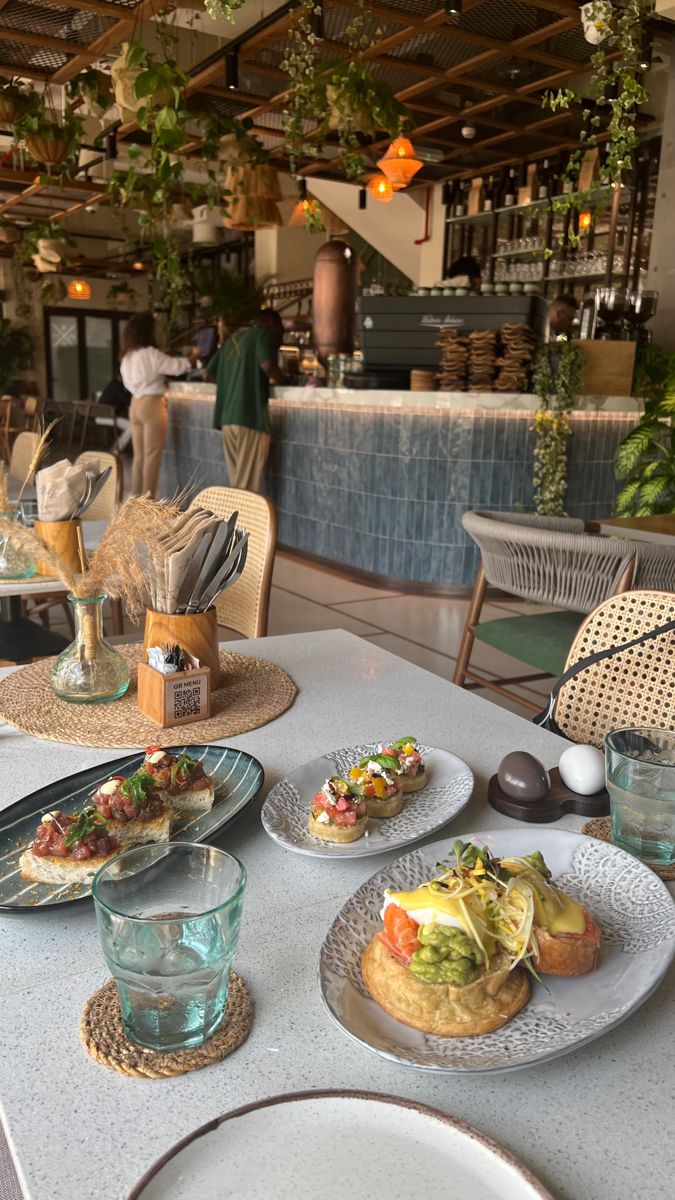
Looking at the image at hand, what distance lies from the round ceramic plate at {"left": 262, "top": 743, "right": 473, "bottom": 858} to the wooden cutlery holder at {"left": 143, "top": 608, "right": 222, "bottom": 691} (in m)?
0.33

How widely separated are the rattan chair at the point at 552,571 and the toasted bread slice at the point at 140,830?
1.58 meters

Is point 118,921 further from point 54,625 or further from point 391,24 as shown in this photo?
point 391,24

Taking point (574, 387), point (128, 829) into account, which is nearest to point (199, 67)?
point (574, 387)

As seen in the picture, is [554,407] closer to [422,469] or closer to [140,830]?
[422,469]

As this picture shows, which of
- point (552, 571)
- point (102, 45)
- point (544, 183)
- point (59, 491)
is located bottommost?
point (552, 571)

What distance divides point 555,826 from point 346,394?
183 inches

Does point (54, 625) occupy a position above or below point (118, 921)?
below

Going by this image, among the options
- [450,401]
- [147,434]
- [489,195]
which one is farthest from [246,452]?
[489,195]

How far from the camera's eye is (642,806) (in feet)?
3.13

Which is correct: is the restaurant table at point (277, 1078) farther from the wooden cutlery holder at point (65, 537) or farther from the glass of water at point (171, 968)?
the wooden cutlery holder at point (65, 537)

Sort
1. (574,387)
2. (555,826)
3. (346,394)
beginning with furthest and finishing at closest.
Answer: (346,394)
(574,387)
(555,826)

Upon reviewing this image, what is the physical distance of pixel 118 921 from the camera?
2.19 ft

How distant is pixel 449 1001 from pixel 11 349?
17.4m

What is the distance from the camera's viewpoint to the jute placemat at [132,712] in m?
1.29
